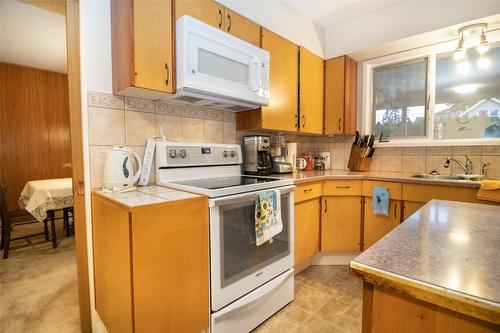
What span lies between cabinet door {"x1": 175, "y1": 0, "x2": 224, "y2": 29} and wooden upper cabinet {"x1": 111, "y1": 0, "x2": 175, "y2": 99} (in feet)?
0.22

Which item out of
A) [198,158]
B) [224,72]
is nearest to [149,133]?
[198,158]

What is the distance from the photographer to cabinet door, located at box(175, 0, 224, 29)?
154 cm

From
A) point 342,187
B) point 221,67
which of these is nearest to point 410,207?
point 342,187

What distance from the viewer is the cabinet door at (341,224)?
2352 mm

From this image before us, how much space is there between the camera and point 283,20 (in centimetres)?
247

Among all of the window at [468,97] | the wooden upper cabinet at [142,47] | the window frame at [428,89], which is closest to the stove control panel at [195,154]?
the wooden upper cabinet at [142,47]

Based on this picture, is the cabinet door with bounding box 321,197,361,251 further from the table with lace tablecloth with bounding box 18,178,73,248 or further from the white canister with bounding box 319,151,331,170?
the table with lace tablecloth with bounding box 18,178,73,248

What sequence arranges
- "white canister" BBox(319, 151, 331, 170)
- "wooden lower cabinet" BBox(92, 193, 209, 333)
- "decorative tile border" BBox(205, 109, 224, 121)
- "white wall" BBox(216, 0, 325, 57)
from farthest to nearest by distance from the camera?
"white canister" BBox(319, 151, 331, 170), "white wall" BBox(216, 0, 325, 57), "decorative tile border" BBox(205, 109, 224, 121), "wooden lower cabinet" BBox(92, 193, 209, 333)

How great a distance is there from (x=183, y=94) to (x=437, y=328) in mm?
1512

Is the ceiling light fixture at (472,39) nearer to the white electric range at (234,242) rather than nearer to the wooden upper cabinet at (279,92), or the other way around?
the wooden upper cabinet at (279,92)

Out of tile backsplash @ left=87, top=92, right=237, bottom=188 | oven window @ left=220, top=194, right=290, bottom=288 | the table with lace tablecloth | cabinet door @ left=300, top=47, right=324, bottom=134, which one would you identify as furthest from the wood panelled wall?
oven window @ left=220, top=194, right=290, bottom=288

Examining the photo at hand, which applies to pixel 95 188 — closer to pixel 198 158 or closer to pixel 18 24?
pixel 198 158

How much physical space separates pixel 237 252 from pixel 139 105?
1.12 m

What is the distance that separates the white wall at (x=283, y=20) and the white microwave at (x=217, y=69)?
0.52 metres
